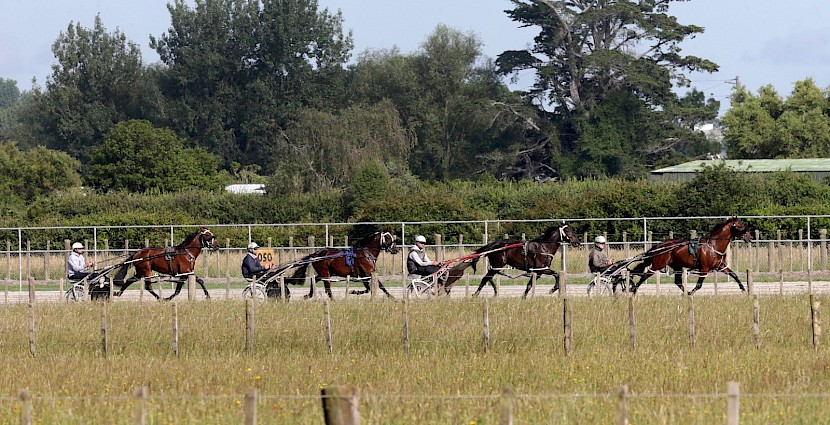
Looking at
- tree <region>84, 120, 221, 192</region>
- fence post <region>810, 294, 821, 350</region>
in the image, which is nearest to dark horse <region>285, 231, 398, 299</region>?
fence post <region>810, 294, 821, 350</region>

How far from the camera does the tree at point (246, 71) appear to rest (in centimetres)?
8375

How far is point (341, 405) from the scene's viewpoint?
8992mm

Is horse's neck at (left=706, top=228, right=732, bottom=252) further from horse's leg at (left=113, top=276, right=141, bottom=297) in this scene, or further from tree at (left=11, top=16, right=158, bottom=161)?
tree at (left=11, top=16, right=158, bottom=161)

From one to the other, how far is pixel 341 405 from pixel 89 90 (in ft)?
272

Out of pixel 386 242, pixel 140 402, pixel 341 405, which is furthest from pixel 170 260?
pixel 341 405

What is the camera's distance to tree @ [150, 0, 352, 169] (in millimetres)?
83750

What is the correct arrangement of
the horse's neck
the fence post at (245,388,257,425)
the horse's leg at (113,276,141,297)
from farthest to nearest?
the horse's leg at (113,276,141,297) → the horse's neck → the fence post at (245,388,257,425)

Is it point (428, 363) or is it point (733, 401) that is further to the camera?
point (428, 363)

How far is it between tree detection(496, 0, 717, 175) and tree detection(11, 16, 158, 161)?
87.0ft

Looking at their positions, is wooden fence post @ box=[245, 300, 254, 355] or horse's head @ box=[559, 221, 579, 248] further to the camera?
horse's head @ box=[559, 221, 579, 248]

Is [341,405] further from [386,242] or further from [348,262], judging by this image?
[386,242]

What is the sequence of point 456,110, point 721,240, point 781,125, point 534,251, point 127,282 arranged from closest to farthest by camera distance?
point 721,240 → point 127,282 → point 534,251 → point 781,125 → point 456,110

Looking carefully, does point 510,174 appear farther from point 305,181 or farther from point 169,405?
point 169,405

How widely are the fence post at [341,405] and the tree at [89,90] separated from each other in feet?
257
